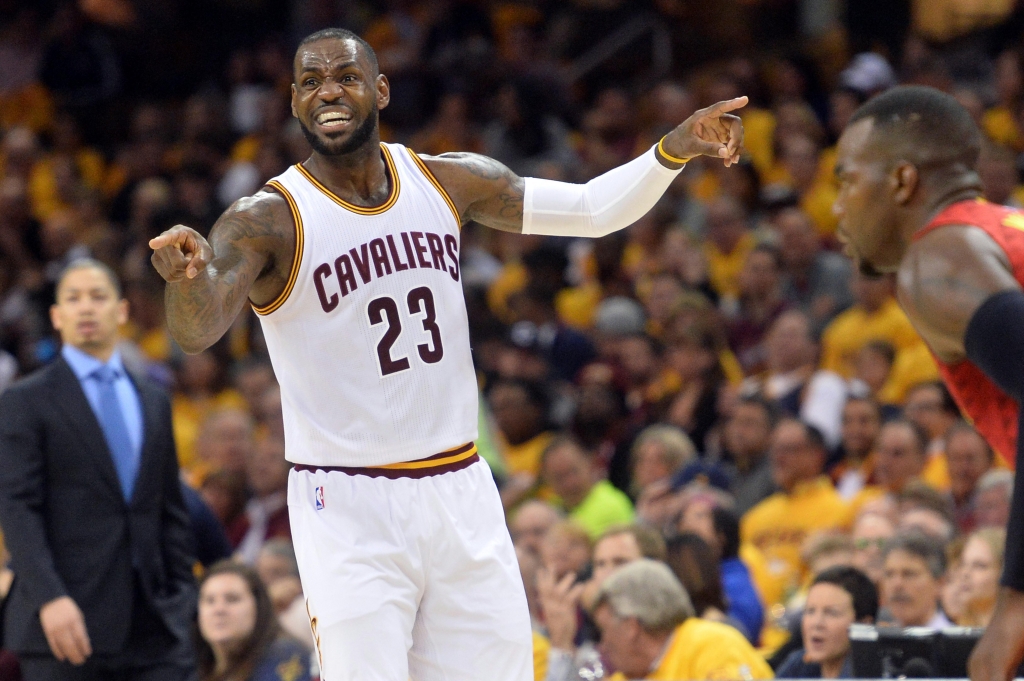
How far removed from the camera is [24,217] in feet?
41.8

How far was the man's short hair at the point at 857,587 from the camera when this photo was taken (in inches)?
221

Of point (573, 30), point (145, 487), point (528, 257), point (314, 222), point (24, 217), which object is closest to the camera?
point (314, 222)

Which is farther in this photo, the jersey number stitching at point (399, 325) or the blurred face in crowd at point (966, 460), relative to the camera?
the blurred face in crowd at point (966, 460)

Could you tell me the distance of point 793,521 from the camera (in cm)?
761

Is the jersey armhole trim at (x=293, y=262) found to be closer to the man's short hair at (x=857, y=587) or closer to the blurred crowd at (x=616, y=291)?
the blurred crowd at (x=616, y=291)

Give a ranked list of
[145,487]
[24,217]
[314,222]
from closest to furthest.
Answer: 1. [314,222]
2. [145,487]
3. [24,217]

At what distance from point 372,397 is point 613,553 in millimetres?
2718

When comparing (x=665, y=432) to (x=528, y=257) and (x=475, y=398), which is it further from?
(x=475, y=398)

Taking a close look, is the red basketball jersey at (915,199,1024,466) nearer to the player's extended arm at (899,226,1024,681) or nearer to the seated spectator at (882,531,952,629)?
the player's extended arm at (899,226,1024,681)

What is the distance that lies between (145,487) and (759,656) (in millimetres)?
2443

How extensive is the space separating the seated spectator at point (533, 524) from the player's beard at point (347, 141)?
3544mm

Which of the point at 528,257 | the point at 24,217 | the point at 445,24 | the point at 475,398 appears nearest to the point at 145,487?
the point at 475,398

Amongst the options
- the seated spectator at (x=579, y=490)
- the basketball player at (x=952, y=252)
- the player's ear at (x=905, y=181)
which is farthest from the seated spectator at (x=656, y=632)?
the player's ear at (x=905, y=181)

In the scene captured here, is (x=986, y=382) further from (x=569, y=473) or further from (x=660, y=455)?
(x=569, y=473)
